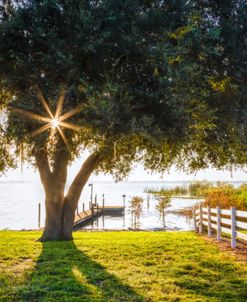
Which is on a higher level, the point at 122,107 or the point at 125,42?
the point at 125,42

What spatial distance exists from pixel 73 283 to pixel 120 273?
1.43 metres

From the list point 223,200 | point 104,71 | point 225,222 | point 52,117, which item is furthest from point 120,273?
point 223,200

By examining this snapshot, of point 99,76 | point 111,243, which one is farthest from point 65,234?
point 99,76

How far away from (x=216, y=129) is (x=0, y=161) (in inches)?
357

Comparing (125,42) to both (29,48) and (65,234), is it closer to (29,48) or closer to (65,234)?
(29,48)

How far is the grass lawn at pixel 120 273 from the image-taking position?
716 centimetres

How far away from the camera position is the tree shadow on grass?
6.96 metres

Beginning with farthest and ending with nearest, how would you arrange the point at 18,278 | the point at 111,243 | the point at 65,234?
the point at 65,234 < the point at 111,243 < the point at 18,278

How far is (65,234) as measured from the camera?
15.9 m

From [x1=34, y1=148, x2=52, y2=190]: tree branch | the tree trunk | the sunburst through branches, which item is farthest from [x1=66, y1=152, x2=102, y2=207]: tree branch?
the sunburst through branches

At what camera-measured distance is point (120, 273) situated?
353 inches

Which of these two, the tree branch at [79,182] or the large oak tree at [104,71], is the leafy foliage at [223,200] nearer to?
the tree branch at [79,182]

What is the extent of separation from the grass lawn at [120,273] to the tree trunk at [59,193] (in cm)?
228

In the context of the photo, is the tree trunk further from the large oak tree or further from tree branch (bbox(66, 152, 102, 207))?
the large oak tree
